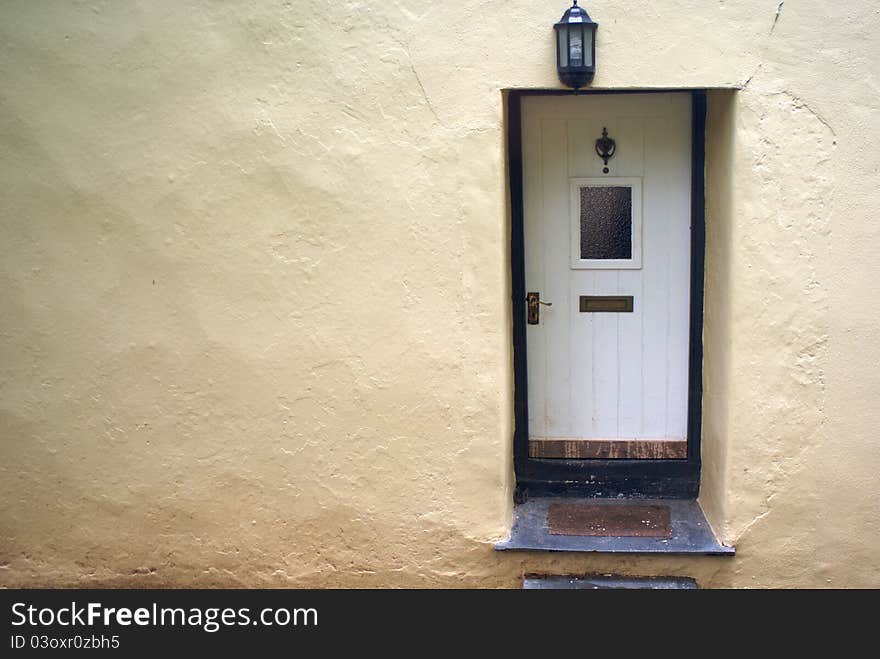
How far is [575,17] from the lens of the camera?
12.2 ft

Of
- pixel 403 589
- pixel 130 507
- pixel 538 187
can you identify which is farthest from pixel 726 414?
pixel 130 507

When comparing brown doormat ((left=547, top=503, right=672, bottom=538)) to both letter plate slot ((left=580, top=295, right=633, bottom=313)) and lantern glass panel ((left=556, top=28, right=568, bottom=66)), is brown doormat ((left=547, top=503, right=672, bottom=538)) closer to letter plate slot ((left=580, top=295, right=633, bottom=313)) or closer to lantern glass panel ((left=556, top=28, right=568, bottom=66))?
letter plate slot ((left=580, top=295, right=633, bottom=313))

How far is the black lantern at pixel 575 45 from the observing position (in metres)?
3.71

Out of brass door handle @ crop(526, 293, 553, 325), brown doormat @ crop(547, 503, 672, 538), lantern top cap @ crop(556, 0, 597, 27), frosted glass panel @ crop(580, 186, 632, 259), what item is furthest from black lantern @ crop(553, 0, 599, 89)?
brown doormat @ crop(547, 503, 672, 538)

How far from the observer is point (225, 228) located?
4.00m

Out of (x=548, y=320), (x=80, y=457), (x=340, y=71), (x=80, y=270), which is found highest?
(x=340, y=71)

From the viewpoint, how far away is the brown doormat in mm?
4215

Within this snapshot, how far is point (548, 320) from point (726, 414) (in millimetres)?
1081

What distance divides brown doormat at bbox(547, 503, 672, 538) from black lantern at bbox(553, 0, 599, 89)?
2.19 meters

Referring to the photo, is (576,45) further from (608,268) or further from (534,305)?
(534,305)

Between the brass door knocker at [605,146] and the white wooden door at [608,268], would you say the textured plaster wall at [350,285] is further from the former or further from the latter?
the brass door knocker at [605,146]

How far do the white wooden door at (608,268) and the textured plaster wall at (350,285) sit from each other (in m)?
0.32

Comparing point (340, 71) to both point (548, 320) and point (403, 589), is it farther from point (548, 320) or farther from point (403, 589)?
point (403, 589)

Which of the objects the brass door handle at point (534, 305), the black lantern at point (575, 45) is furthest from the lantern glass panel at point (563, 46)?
the brass door handle at point (534, 305)
